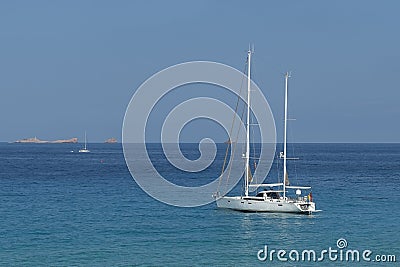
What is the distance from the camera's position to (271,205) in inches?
2172

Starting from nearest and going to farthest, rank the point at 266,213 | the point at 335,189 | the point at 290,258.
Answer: the point at 290,258, the point at 266,213, the point at 335,189

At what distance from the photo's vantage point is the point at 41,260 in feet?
117

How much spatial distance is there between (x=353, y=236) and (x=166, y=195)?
31.6m

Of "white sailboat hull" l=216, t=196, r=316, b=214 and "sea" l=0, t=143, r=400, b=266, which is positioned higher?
"white sailboat hull" l=216, t=196, r=316, b=214

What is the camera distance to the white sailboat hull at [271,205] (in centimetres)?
5475

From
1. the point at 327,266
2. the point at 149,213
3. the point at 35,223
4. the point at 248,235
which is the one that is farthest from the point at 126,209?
the point at 327,266

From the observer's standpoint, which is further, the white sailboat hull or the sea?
the white sailboat hull

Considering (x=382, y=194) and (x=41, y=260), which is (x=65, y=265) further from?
(x=382, y=194)

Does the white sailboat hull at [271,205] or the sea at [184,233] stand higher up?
the white sailboat hull at [271,205]

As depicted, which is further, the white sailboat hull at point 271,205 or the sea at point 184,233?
the white sailboat hull at point 271,205

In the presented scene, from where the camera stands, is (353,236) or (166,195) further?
(166,195)

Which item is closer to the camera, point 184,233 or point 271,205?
point 184,233

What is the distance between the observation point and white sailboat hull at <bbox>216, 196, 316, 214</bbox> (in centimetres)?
5475

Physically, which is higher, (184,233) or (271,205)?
(271,205)
